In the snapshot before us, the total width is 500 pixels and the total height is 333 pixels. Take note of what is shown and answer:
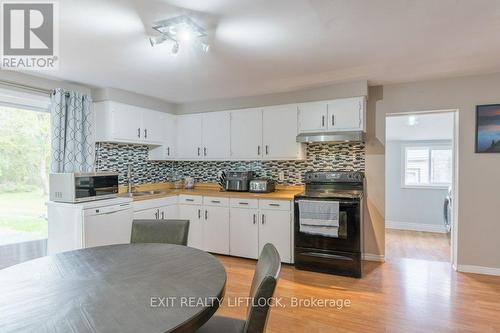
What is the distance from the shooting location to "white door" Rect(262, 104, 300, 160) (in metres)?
3.81

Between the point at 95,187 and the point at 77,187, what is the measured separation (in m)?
0.20

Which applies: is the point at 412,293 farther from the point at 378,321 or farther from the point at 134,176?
the point at 134,176

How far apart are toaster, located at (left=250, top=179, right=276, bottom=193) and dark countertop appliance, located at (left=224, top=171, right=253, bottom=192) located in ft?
0.34

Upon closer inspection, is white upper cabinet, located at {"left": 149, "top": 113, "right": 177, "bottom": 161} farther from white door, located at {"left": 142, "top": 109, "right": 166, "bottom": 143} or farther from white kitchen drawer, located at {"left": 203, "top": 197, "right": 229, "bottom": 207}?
white kitchen drawer, located at {"left": 203, "top": 197, "right": 229, "bottom": 207}

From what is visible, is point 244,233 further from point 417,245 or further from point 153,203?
point 417,245

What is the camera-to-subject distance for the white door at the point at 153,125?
13.6ft

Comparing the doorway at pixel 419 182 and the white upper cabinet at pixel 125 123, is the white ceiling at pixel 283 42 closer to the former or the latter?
the white upper cabinet at pixel 125 123

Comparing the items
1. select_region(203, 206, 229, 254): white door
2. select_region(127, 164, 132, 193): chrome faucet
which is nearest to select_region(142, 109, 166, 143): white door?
select_region(127, 164, 132, 193): chrome faucet

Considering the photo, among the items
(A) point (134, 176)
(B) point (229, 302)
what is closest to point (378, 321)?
(B) point (229, 302)

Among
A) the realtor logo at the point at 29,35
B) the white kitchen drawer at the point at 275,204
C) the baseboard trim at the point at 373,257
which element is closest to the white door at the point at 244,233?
the white kitchen drawer at the point at 275,204

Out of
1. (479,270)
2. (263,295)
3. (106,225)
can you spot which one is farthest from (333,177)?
(263,295)

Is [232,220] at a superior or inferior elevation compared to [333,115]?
inferior

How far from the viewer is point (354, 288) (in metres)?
2.90

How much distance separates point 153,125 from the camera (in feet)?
14.1
